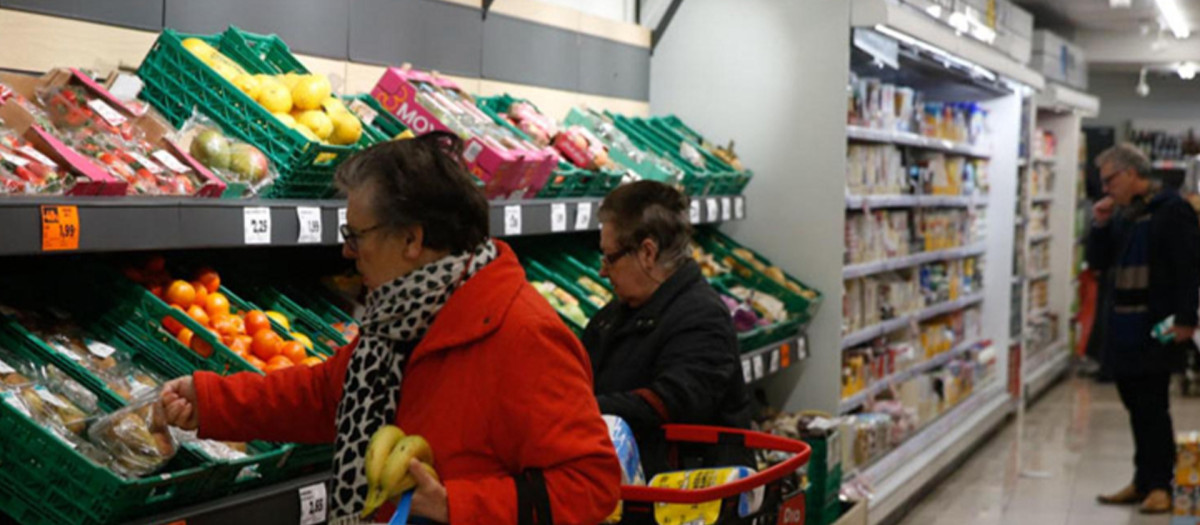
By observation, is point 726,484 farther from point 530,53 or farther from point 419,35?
point 530,53

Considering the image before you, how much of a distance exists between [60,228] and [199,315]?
70cm

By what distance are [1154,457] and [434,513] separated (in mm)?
6075

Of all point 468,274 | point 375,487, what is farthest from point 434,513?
point 468,274

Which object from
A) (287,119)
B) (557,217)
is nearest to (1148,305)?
(557,217)

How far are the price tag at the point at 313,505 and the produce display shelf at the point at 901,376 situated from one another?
3758 millimetres

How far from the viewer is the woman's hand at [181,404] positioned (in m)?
2.37

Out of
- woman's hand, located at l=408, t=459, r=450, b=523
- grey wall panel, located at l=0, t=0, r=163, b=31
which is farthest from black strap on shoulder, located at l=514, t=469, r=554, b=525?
grey wall panel, located at l=0, t=0, r=163, b=31

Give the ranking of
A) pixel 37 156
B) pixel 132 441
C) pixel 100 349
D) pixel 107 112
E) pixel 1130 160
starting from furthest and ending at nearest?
1. pixel 1130 160
2. pixel 107 112
3. pixel 100 349
4. pixel 37 156
5. pixel 132 441

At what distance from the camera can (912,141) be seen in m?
7.55

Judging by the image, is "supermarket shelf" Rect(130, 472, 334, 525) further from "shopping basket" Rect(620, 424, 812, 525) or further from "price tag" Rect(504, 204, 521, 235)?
"price tag" Rect(504, 204, 521, 235)

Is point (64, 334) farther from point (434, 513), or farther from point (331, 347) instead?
point (434, 513)

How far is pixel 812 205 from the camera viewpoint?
20.0 ft

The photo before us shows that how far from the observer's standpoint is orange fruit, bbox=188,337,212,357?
288 centimetres

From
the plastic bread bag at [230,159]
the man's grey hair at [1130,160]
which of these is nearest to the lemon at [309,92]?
the plastic bread bag at [230,159]
